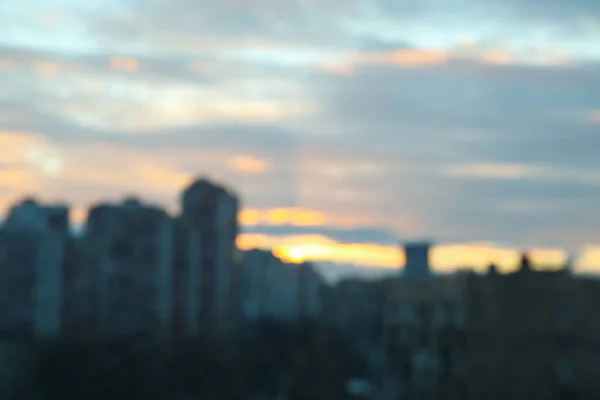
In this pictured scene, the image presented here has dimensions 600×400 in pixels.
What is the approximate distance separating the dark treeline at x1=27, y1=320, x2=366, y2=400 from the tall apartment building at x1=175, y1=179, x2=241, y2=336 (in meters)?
2.29

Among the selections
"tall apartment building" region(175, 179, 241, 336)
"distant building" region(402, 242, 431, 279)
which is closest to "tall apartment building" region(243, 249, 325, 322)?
"distant building" region(402, 242, 431, 279)

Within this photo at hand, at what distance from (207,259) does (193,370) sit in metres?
13.5

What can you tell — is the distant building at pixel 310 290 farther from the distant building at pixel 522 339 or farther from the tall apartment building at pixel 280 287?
the distant building at pixel 522 339

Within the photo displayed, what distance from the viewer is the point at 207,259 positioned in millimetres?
55312

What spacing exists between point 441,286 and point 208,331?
992 inches

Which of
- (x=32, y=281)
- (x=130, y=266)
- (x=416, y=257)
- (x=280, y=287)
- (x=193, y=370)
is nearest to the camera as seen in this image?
(x=193, y=370)

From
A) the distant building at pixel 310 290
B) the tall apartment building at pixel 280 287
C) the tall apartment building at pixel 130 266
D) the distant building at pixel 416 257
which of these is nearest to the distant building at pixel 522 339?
the tall apartment building at pixel 130 266

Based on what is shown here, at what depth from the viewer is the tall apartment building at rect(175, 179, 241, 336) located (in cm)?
5294

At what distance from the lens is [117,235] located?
49719 mm

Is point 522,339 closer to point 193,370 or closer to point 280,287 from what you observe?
point 193,370

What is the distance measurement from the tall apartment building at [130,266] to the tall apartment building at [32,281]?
194 cm

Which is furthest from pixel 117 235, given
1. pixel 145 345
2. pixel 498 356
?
pixel 498 356

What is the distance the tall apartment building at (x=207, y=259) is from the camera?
52938mm

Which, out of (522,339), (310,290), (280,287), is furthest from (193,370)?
(310,290)
